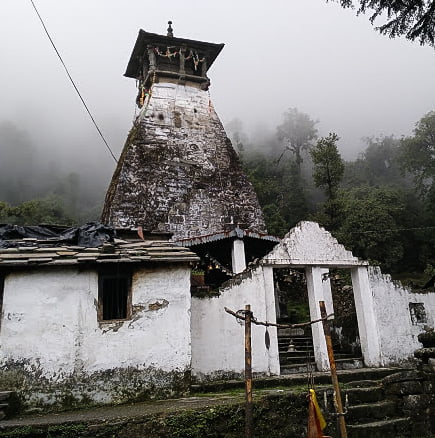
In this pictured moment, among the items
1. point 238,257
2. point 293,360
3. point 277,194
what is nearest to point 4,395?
point 293,360

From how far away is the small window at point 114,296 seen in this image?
25.9ft

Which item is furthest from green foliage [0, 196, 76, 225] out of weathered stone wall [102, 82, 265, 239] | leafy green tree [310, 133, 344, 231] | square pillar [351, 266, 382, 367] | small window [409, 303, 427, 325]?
small window [409, 303, 427, 325]

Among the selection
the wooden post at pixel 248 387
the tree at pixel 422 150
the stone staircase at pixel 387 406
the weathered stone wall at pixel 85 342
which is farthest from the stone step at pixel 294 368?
the tree at pixel 422 150

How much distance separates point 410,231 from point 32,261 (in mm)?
29398

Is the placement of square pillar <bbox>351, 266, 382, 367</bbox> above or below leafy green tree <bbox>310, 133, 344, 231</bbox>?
below

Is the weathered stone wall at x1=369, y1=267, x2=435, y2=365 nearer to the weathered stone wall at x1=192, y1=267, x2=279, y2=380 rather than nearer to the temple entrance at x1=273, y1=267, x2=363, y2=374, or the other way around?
the temple entrance at x1=273, y1=267, x2=363, y2=374

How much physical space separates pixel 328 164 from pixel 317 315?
1896 centimetres

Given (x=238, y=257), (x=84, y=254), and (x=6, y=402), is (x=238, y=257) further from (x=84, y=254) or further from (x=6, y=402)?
(x=6, y=402)

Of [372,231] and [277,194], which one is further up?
[277,194]

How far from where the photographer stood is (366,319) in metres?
10.6

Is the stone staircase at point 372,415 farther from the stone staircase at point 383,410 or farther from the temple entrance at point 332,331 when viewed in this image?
the temple entrance at point 332,331

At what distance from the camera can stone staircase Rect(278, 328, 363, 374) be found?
32.3 ft

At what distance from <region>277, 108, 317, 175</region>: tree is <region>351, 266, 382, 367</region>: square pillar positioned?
41.9 meters

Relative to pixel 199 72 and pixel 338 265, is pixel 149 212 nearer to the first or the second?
pixel 338 265
